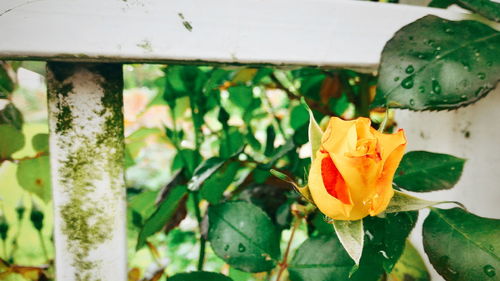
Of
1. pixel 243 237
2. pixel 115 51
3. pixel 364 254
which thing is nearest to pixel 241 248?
pixel 243 237

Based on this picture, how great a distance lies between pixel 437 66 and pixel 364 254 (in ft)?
0.61

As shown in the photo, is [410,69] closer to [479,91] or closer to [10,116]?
[479,91]

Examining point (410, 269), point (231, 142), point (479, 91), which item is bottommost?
point (410, 269)

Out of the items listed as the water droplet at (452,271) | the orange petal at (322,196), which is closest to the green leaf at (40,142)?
the orange petal at (322,196)

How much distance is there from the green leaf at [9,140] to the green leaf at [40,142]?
0.02 m

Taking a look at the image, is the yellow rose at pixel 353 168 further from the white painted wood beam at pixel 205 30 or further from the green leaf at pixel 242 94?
the green leaf at pixel 242 94

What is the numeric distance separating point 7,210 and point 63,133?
0.34m

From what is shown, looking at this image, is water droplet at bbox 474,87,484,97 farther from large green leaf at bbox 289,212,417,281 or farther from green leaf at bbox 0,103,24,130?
green leaf at bbox 0,103,24,130

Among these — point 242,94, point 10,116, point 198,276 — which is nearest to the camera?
point 198,276

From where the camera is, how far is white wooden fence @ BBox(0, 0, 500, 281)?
309 millimetres

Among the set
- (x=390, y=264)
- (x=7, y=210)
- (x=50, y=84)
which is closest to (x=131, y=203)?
(x=7, y=210)

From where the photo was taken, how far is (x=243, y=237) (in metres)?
0.38

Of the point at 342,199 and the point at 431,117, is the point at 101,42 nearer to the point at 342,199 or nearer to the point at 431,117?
the point at 342,199

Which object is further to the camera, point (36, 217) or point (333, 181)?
point (36, 217)
